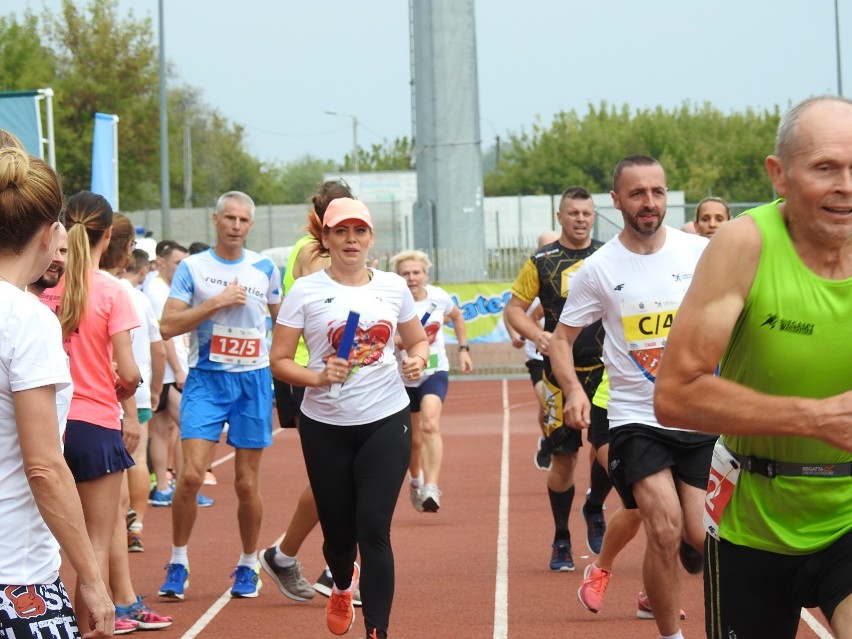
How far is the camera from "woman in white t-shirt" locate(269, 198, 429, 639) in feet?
21.7

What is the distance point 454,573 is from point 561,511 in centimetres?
83

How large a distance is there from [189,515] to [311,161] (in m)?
141

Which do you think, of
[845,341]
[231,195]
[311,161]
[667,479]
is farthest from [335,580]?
[311,161]

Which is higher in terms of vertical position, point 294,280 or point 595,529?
point 294,280

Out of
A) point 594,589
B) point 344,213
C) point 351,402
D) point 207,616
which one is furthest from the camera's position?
point 207,616

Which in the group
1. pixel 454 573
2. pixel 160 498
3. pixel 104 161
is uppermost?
pixel 104 161

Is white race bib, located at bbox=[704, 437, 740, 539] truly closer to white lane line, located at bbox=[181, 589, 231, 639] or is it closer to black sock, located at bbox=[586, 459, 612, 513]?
white lane line, located at bbox=[181, 589, 231, 639]

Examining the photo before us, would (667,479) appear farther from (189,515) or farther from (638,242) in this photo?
(189,515)

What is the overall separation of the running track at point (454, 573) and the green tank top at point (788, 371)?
3573 millimetres

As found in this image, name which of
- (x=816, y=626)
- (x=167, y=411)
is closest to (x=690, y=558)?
(x=816, y=626)

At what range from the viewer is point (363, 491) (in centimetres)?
666

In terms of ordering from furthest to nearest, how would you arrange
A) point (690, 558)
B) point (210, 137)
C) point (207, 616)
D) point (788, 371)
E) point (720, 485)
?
1. point (210, 137)
2. point (207, 616)
3. point (690, 558)
4. point (720, 485)
5. point (788, 371)

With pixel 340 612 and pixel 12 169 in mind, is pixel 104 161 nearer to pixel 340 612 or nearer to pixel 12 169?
pixel 340 612

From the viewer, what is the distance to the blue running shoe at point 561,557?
30.5 feet
